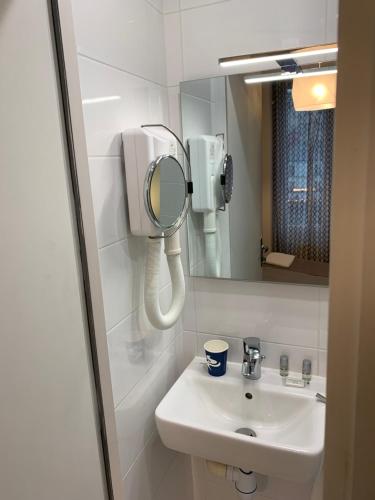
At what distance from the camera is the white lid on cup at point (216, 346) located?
142 cm

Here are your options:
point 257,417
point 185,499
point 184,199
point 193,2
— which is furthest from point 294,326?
point 193,2

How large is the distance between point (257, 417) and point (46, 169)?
110cm

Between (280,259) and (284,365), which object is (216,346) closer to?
(284,365)

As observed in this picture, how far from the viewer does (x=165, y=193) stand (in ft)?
3.77

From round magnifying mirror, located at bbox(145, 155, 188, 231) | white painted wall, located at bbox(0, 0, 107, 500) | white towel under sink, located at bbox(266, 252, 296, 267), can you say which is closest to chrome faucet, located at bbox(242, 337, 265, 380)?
white towel under sink, located at bbox(266, 252, 296, 267)

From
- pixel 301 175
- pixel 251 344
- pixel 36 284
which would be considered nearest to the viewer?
pixel 36 284

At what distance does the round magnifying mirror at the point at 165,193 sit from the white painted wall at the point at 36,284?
262 mm

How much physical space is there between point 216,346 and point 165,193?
0.63 meters

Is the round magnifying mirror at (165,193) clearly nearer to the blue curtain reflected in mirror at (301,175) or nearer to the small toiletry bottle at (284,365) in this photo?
the blue curtain reflected in mirror at (301,175)

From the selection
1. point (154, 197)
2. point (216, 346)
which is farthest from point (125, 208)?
point (216, 346)

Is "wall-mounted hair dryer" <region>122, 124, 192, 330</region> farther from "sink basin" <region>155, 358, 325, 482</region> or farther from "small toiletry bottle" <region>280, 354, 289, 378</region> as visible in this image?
"small toiletry bottle" <region>280, 354, 289, 378</region>

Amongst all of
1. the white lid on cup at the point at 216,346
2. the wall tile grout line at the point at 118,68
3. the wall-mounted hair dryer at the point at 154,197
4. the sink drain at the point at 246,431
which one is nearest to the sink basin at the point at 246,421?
the sink drain at the point at 246,431

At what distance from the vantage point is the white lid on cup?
1.42 m

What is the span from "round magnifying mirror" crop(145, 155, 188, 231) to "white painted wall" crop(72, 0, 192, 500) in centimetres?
9
